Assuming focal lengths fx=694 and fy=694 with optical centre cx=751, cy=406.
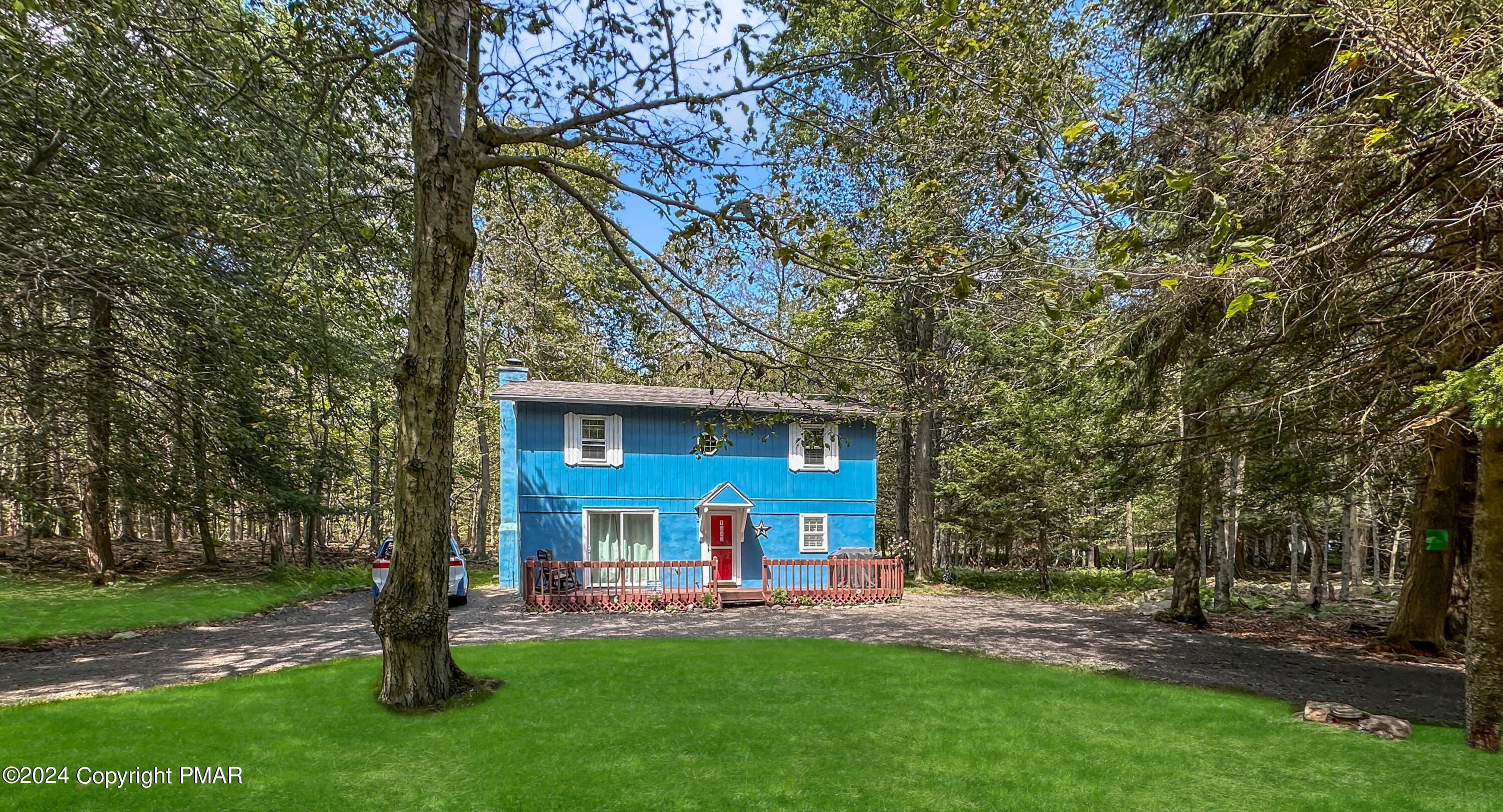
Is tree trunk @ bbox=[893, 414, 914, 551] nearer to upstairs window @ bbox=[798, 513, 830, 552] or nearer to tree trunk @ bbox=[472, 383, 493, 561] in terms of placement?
upstairs window @ bbox=[798, 513, 830, 552]

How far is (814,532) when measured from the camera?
1848cm

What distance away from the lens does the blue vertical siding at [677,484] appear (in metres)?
16.9

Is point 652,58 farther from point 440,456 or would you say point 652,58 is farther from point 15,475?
point 15,475

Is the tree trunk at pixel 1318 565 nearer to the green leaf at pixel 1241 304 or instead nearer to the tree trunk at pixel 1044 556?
the tree trunk at pixel 1044 556

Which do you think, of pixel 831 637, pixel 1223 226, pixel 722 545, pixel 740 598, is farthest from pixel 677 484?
pixel 1223 226

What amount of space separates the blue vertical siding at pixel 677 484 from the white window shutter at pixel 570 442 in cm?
9

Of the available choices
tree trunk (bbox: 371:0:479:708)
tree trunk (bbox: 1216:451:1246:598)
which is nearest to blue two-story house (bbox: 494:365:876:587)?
tree trunk (bbox: 1216:451:1246:598)

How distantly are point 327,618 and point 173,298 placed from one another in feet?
25.0

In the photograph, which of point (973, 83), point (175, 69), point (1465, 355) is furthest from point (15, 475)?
point (1465, 355)

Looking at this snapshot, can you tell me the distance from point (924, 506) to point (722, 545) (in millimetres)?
7186

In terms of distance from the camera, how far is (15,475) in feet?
29.8

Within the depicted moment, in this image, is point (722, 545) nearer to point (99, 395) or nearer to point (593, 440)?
point (593, 440)

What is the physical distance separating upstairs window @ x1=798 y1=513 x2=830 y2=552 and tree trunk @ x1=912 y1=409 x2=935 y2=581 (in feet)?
14.0

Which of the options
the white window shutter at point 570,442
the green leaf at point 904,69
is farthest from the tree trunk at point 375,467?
the green leaf at point 904,69
